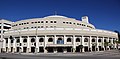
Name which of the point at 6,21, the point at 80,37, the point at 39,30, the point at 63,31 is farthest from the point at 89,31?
the point at 6,21

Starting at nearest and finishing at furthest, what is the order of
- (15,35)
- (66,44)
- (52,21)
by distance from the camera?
(66,44) < (15,35) < (52,21)

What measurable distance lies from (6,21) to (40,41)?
36.8 metres

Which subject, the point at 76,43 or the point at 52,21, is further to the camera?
the point at 52,21

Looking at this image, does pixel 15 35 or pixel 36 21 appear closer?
pixel 15 35

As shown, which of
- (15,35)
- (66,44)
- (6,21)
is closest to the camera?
(66,44)

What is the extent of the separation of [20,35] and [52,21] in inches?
752

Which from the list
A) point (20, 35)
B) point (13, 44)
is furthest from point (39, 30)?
point (13, 44)

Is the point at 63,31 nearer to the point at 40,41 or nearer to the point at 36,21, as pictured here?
the point at 40,41

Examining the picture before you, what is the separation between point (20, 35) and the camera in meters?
70.6

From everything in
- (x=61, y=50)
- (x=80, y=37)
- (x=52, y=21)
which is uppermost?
(x=52, y=21)

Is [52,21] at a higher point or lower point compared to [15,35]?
higher

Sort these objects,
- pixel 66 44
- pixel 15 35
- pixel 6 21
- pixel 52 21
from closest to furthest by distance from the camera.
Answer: pixel 66 44, pixel 15 35, pixel 52 21, pixel 6 21

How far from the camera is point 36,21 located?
83.8 m

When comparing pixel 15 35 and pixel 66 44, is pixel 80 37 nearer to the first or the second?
pixel 66 44
